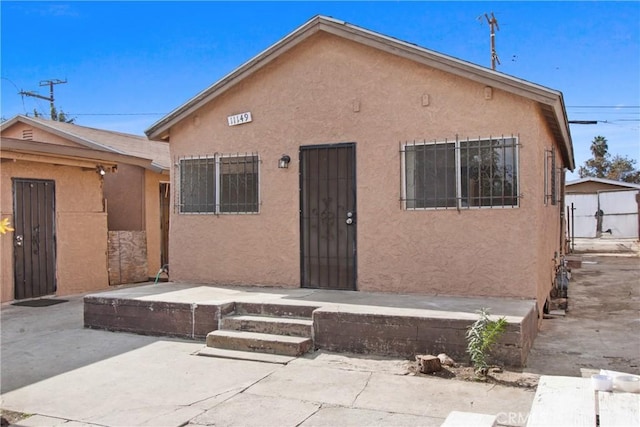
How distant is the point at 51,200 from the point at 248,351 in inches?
256

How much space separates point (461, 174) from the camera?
7.09 m

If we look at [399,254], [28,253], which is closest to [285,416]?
[399,254]

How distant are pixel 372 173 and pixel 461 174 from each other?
1285 millimetres

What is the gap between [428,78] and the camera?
726 centimetres

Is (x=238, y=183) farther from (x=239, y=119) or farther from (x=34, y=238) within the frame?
(x=34, y=238)

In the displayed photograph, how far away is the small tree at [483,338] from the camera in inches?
200

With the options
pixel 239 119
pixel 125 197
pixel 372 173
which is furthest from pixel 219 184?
pixel 125 197

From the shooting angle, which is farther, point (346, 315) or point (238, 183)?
point (238, 183)

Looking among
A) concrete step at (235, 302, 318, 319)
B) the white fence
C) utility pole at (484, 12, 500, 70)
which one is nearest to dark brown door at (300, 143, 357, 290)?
concrete step at (235, 302, 318, 319)

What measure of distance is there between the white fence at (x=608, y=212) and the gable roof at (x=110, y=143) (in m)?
22.2

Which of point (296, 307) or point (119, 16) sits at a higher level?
point (119, 16)

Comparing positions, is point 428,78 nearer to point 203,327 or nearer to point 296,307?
point 296,307

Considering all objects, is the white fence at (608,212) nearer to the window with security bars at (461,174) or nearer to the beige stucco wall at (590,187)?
the beige stucco wall at (590,187)

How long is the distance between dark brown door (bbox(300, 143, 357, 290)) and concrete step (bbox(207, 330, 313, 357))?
1872 millimetres
